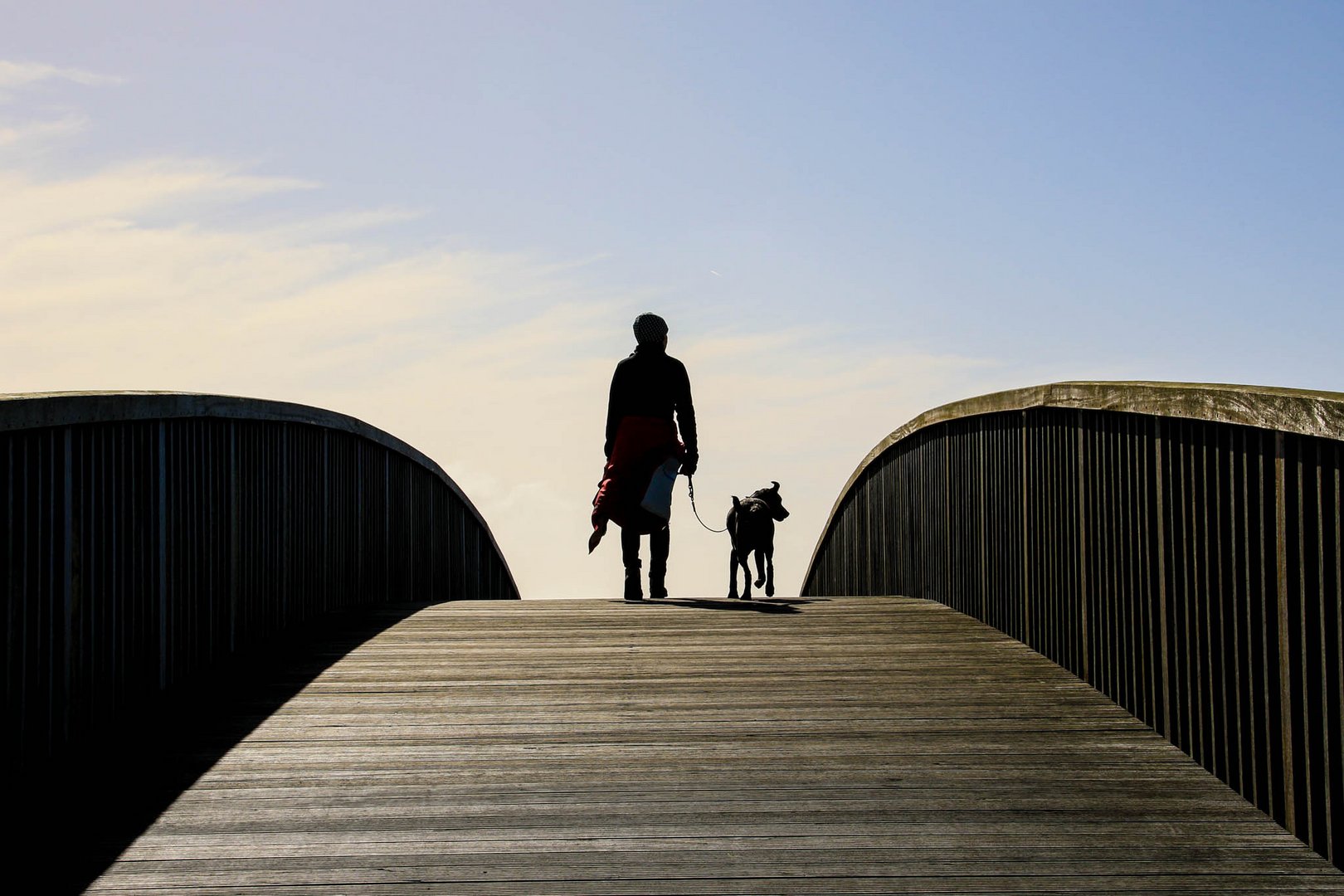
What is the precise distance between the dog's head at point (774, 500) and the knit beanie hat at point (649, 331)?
8.42 ft

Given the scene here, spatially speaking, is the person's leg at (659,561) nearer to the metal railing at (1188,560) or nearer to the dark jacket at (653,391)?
the dark jacket at (653,391)

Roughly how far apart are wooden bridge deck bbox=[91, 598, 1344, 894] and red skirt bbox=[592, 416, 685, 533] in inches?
125

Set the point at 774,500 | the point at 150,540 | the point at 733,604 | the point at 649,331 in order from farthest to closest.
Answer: the point at 774,500, the point at 649,331, the point at 733,604, the point at 150,540

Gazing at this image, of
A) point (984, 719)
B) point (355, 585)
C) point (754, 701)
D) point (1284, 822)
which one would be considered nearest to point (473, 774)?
point (754, 701)

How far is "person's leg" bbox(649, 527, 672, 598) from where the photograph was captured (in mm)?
9281

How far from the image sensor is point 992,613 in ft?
22.7

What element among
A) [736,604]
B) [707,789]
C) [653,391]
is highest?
[653,391]

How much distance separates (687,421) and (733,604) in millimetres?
1637

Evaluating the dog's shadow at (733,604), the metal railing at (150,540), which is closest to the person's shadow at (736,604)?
the dog's shadow at (733,604)

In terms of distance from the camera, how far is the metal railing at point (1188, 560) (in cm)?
367

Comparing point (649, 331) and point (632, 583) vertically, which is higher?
point (649, 331)

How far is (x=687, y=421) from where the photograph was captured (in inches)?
364

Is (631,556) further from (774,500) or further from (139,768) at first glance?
(139,768)

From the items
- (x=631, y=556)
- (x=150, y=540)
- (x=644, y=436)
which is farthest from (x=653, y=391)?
(x=150, y=540)
